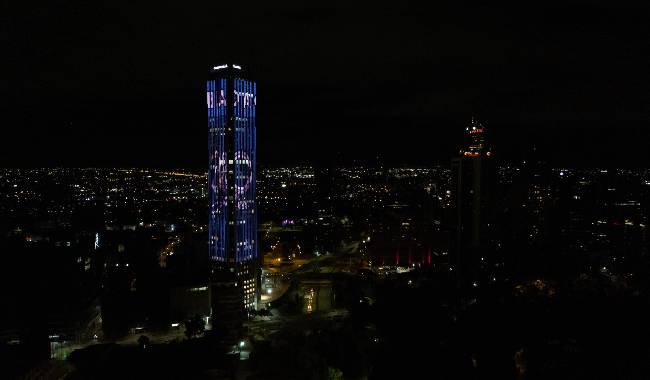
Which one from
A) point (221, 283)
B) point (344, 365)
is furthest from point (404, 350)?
point (221, 283)

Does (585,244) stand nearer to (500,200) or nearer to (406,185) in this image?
(500,200)

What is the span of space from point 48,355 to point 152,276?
3.67m

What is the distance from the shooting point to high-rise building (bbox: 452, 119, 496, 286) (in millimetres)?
14930

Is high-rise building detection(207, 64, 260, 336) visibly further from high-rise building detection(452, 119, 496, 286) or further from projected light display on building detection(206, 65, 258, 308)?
high-rise building detection(452, 119, 496, 286)

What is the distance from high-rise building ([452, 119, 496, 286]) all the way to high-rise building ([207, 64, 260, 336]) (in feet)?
18.6

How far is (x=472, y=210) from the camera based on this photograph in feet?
49.2

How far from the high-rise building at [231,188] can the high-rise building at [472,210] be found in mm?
5667

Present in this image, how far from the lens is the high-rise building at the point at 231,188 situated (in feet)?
41.5

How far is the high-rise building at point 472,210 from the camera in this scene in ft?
49.0

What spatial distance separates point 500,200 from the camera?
1645cm

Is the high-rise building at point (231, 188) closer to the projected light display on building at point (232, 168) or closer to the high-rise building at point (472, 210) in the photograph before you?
the projected light display on building at point (232, 168)

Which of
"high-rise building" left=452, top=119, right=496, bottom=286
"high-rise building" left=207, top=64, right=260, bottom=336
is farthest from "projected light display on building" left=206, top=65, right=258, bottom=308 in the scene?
"high-rise building" left=452, top=119, right=496, bottom=286

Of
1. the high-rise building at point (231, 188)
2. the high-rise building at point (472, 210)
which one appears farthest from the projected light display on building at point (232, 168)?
the high-rise building at point (472, 210)

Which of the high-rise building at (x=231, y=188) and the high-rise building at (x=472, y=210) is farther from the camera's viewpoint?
the high-rise building at (x=472, y=210)
